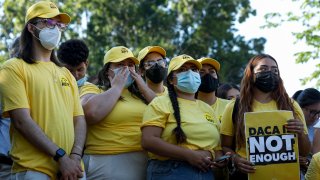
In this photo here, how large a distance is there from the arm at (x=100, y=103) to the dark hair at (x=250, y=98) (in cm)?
118

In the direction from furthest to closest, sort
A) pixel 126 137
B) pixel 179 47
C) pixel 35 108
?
pixel 179 47 < pixel 126 137 < pixel 35 108

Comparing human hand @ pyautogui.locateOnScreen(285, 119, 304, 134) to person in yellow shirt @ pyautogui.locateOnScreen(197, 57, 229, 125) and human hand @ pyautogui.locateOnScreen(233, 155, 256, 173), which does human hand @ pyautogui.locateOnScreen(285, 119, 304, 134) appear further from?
person in yellow shirt @ pyautogui.locateOnScreen(197, 57, 229, 125)

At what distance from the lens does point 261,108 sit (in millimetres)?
6793

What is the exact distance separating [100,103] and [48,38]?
0.91 metres

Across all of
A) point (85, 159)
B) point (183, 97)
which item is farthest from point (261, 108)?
point (85, 159)

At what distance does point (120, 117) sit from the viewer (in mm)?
6770

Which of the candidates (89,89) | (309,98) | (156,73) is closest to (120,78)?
(89,89)

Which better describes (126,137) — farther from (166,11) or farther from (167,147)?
(166,11)

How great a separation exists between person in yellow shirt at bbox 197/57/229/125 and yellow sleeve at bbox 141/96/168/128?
1368mm

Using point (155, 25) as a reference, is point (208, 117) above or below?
below

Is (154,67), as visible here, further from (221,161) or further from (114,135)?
(221,161)

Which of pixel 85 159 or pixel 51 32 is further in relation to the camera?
pixel 85 159

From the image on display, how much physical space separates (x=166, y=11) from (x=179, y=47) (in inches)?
92.4

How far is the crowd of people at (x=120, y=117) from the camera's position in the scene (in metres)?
5.88
